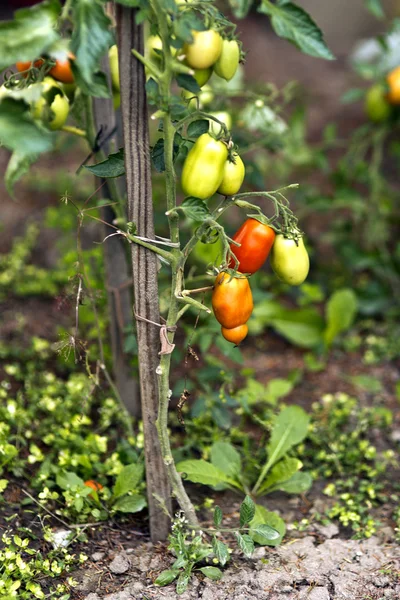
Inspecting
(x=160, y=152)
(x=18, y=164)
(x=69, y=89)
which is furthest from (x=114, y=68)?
(x=18, y=164)

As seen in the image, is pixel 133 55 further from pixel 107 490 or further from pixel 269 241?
pixel 107 490

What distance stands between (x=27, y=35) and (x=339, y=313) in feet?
5.75

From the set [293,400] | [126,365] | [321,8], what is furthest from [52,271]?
[321,8]

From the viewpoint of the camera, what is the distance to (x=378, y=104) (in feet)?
8.39

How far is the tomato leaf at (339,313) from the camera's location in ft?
8.05

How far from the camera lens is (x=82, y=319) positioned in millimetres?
2119

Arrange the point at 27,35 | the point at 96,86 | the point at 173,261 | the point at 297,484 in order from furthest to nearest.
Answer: the point at 297,484 → the point at 173,261 → the point at 96,86 → the point at 27,35

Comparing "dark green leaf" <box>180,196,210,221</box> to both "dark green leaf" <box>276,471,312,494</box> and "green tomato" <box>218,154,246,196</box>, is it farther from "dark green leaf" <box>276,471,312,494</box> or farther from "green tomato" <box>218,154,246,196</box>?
"dark green leaf" <box>276,471,312,494</box>

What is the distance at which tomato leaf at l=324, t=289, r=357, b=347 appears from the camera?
2455mm

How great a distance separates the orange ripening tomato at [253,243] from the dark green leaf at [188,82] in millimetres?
268

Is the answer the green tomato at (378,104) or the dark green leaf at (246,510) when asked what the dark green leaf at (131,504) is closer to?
the dark green leaf at (246,510)

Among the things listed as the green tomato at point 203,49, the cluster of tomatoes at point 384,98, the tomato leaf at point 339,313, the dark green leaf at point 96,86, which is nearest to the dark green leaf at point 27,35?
the dark green leaf at point 96,86

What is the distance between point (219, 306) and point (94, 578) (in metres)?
0.66

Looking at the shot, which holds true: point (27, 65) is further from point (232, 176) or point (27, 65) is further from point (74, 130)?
point (232, 176)
